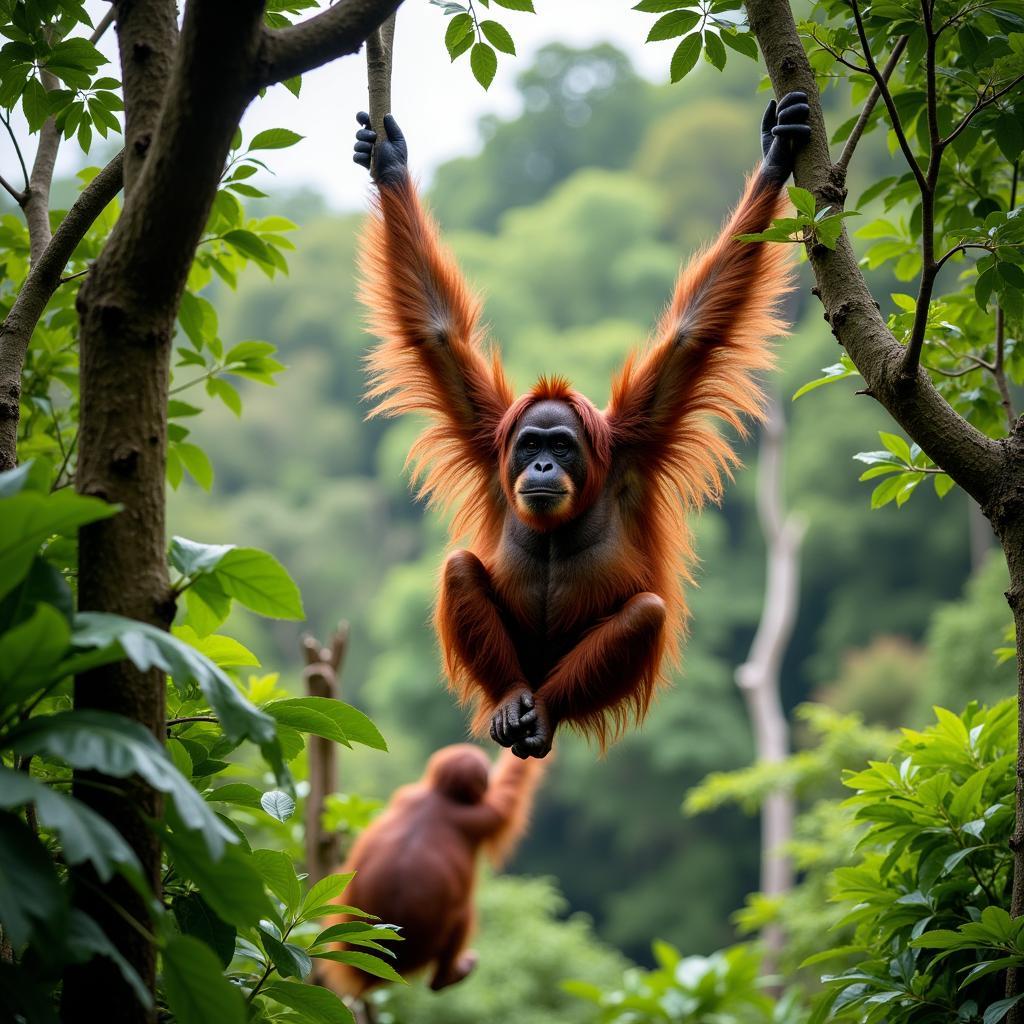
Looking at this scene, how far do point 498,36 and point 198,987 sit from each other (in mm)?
2527

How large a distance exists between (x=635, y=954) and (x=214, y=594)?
27111 millimetres

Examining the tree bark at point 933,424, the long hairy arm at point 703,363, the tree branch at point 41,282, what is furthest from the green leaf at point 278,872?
the long hairy arm at point 703,363

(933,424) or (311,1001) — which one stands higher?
(933,424)

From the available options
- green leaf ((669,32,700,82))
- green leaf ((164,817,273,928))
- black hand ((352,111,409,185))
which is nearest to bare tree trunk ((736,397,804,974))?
black hand ((352,111,409,185))

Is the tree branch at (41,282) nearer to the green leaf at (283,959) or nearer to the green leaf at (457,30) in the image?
the green leaf at (457,30)

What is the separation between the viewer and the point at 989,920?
2303mm

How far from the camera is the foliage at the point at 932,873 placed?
2627mm

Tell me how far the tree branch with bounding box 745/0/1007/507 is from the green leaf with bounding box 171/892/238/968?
1.77 m

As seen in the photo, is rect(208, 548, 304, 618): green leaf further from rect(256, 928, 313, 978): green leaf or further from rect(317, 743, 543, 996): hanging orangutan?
rect(317, 743, 543, 996): hanging orangutan

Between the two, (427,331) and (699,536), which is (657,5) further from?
(699,536)

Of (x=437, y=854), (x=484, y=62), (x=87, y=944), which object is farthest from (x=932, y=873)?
(x=437, y=854)

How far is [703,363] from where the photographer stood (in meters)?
3.74

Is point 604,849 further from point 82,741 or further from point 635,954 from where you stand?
point 82,741

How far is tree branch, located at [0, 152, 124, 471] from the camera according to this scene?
2658 millimetres
